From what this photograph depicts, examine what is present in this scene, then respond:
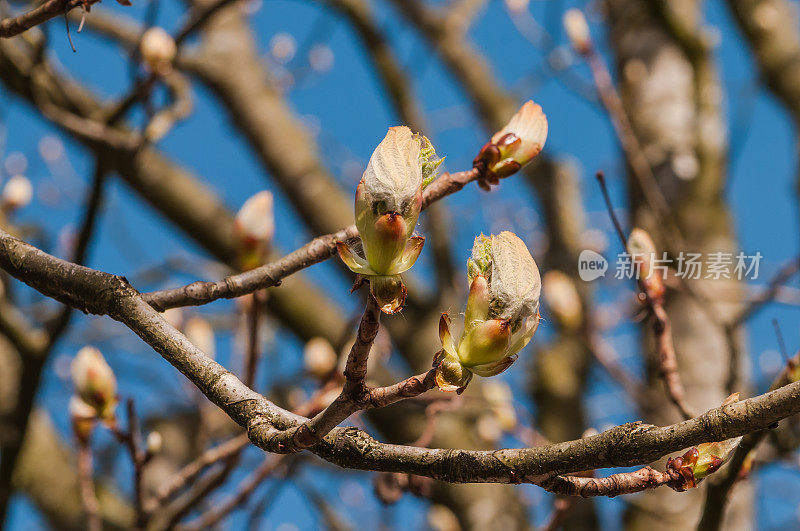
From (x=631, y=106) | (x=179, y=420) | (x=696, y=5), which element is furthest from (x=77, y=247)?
(x=696, y=5)

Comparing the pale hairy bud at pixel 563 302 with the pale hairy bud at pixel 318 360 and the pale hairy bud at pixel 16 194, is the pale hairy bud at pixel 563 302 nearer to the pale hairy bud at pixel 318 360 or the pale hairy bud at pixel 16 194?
the pale hairy bud at pixel 318 360

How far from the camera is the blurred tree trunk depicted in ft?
6.06

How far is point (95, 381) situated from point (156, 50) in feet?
2.00

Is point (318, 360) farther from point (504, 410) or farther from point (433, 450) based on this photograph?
point (433, 450)

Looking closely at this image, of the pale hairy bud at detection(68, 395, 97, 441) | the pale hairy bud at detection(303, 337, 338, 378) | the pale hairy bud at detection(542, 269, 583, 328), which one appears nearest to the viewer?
the pale hairy bud at detection(68, 395, 97, 441)

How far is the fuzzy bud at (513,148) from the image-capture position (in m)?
0.75

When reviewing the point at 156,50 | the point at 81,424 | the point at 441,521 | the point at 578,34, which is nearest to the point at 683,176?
the point at 578,34

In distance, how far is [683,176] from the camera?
7.25 feet

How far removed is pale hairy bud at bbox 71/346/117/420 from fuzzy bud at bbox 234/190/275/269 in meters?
0.23

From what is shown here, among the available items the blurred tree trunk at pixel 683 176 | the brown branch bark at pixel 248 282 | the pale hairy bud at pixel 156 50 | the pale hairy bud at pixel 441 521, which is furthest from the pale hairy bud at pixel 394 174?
the pale hairy bud at pixel 441 521

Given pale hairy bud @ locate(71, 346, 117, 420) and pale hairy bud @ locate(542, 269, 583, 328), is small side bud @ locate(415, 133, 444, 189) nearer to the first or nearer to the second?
pale hairy bud @ locate(71, 346, 117, 420)

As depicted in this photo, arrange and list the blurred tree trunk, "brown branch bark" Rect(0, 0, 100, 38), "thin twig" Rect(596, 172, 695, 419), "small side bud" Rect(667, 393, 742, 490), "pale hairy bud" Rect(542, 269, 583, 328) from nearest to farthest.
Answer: "small side bud" Rect(667, 393, 742, 490), "brown branch bark" Rect(0, 0, 100, 38), "thin twig" Rect(596, 172, 695, 419), "pale hairy bud" Rect(542, 269, 583, 328), the blurred tree trunk

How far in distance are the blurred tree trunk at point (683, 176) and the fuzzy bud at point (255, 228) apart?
3.26 feet

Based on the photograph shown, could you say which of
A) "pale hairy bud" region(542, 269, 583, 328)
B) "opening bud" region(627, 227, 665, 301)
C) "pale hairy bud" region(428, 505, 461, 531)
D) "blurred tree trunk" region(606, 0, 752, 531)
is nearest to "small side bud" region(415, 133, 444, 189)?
"opening bud" region(627, 227, 665, 301)
